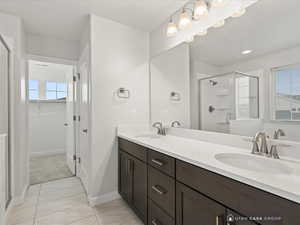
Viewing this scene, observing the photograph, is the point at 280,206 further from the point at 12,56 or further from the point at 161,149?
the point at 12,56

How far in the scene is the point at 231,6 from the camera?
55.7 inches

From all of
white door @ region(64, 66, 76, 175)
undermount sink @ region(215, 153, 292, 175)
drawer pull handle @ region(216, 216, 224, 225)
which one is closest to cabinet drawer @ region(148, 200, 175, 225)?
drawer pull handle @ region(216, 216, 224, 225)

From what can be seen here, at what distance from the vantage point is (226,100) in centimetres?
153

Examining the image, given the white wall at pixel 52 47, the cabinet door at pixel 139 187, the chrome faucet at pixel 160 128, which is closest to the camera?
the cabinet door at pixel 139 187

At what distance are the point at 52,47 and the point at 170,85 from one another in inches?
81.3

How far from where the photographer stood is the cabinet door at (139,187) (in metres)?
1.56

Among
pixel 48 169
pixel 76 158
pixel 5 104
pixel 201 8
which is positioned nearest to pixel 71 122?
pixel 76 158

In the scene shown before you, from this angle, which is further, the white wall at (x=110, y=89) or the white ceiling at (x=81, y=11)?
the white wall at (x=110, y=89)

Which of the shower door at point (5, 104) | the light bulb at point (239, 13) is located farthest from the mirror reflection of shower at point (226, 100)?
the shower door at point (5, 104)

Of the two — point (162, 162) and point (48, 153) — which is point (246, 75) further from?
point (48, 153)

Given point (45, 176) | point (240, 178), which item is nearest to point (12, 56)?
point (45, 176)

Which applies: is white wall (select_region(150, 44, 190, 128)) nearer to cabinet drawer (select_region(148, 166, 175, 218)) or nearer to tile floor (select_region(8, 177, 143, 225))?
cabinet drawer (select_region(148, 166, 175, 218))

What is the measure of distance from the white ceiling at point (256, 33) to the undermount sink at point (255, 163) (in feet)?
2.54

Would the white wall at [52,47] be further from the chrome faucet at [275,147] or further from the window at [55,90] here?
the chrome faucet at [275,147]
